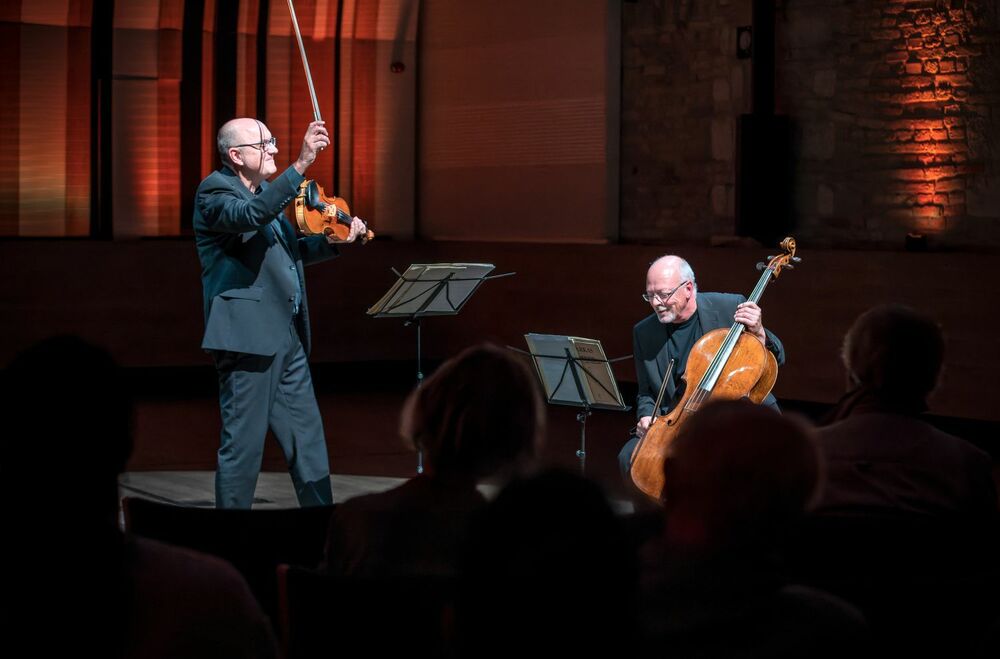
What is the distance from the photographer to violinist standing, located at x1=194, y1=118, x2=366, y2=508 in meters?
4.46

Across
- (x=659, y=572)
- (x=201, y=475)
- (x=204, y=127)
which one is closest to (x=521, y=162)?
(x=204, y=127)

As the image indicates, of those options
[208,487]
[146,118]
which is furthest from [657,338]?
[146,118]

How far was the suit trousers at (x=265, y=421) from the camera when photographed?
14.9 ft

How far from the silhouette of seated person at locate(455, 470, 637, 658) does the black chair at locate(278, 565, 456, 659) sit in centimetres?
62

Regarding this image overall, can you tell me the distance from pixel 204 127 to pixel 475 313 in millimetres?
2443

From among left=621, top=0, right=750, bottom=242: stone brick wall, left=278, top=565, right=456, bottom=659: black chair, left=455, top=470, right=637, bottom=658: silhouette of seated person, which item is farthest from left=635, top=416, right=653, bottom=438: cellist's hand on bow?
left=621, top=0, right=750, bottom=242: stone brick wall

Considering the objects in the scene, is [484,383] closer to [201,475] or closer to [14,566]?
[14,566]

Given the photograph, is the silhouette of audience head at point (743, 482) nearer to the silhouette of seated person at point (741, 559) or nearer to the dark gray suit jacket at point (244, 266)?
the silhouette of seated person at point (741, 559)

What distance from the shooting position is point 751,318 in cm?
423

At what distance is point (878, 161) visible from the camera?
819 cm

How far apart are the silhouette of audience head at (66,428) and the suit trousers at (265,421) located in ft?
9.51

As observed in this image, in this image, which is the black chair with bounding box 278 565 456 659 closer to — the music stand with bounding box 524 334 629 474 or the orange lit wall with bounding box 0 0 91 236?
the music stand with bounding box 524 334 629 474

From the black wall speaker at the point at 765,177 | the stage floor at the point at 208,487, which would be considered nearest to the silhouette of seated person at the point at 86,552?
the stage floor at the point at 208,487

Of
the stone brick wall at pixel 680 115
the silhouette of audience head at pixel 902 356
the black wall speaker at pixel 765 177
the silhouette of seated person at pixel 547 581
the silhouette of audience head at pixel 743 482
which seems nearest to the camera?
the silhouette of seated person at pixel 547 581
